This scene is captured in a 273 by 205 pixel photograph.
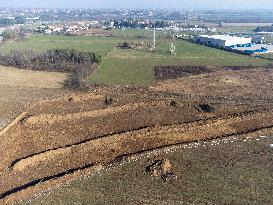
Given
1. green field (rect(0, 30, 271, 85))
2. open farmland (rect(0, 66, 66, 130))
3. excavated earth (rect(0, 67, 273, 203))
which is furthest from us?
green field (rect(0, 30, 271, 85))

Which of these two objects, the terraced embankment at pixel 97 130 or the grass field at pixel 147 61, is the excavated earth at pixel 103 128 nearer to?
the terraced embankment at pixel 97 130

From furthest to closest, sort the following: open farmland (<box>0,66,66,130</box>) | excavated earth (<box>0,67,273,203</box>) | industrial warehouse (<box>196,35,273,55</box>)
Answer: industrial warehouse (<box>196,35,273,55</box>)
open farmland (<box>0,66,66,130</box>)
excavated earth (<box>0,67,273,203</box>)

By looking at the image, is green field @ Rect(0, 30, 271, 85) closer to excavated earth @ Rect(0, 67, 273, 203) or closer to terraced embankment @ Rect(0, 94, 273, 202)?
excavated earth @ Rect(0, 67, 273, 203)

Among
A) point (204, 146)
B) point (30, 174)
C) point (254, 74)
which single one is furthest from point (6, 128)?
point (254, 74)

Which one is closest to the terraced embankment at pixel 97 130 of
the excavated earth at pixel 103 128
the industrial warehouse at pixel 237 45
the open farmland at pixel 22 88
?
the excavated earth at pixel 103 128

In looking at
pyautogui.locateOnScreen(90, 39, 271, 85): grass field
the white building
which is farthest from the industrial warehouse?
pyautogui.locateOnScreen(90, 39, 271, 85): grass field

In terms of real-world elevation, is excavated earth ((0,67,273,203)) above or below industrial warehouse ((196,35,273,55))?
above

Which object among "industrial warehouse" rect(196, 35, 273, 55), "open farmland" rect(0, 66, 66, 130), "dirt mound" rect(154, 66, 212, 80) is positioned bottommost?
"industrial warehouse" rect(196, 35, 273, 55)
